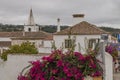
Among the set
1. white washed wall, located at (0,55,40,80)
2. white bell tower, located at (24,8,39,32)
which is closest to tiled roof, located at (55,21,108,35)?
white washed wall, located at (0,55,40,80)

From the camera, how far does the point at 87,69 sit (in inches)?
283

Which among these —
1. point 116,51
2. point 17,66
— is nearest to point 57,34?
point 116,51

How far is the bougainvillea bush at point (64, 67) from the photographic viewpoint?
7141 millimetres

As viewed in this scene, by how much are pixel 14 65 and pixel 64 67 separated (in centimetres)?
113

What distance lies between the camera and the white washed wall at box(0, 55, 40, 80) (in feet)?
25.0

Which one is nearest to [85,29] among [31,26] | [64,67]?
[64,67]

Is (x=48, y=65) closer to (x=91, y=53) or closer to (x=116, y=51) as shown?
(x=91, y=53)

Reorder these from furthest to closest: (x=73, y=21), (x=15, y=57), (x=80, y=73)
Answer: (x=73, y=21)
(x=15, y=57)
(x=80, y=73)

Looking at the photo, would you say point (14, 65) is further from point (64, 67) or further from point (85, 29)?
point (85, 29)

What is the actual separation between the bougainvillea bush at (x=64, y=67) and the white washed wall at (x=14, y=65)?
0.34 metres

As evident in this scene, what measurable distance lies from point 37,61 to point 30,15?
11442 cm

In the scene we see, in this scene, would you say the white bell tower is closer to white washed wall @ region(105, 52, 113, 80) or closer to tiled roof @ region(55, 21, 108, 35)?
tiled roof @ region(55, 21, 108, 35)

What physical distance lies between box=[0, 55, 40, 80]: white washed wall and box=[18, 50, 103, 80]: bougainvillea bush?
1.10ft

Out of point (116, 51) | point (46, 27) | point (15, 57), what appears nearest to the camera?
point (15, 57)
